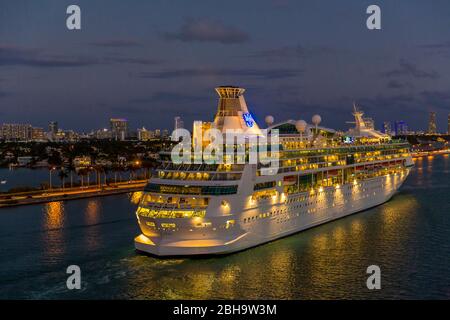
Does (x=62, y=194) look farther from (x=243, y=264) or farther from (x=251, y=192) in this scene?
(x=243, y=264)

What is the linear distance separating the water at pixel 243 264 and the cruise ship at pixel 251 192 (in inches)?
35.0

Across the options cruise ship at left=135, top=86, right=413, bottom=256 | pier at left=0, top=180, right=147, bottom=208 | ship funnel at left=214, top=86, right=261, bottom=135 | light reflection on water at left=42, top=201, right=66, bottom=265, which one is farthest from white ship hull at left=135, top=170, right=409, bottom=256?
pier at left=0, top=180, right=147, bottom=208

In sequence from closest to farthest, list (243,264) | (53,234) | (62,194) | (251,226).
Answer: (243,264) < (251,226) < (53,234) < (62,194)

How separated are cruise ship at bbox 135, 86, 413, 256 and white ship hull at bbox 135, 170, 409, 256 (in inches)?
2.0

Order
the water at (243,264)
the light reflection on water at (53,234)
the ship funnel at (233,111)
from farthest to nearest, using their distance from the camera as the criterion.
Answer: the ship funnel at (233,111), the light reflection on water at (53,234), the water at (243,264)

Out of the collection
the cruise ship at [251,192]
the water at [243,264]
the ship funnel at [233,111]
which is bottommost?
the water at [243,264]

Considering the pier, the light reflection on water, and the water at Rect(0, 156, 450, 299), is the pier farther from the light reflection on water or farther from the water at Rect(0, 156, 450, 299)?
the water at Rect(0, 156, 450, 299)

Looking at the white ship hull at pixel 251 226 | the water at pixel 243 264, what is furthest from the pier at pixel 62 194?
the white ship hull at pixel 251 226

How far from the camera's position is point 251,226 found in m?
27.8

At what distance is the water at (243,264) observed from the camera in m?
22.5

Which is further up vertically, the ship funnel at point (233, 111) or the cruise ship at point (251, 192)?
the ship funnel at point (233, 111)

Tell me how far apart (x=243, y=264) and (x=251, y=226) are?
2551 millimetres

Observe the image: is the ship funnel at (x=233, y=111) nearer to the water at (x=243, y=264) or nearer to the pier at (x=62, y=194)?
the water at (x=243, y=264)

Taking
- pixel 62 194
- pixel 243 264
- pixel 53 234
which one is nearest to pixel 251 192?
pixel 243 264
